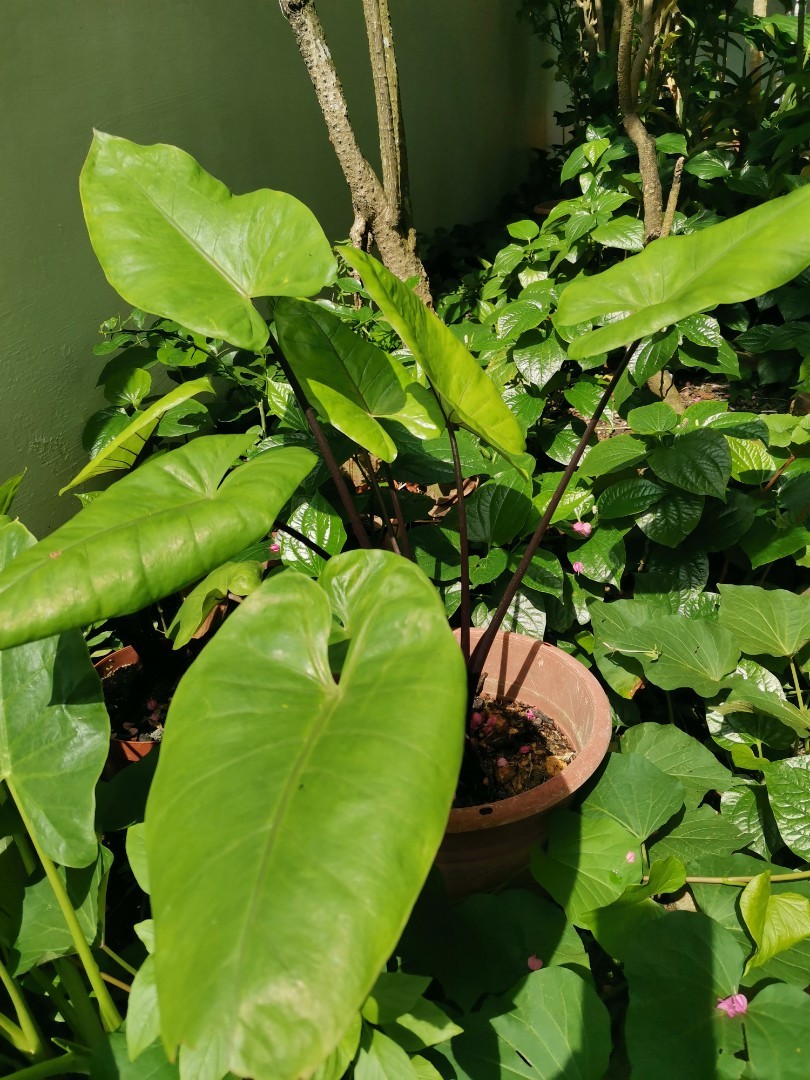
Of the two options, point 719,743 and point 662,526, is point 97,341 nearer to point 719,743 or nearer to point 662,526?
point 662,526

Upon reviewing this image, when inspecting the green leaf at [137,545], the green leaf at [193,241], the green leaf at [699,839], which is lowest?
the green leaf at [699,839]

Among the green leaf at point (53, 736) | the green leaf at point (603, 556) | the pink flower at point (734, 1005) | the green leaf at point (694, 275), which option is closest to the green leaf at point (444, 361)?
the green leaf at point (694, 275)

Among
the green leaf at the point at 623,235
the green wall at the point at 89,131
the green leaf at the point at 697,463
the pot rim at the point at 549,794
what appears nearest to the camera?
the pot rim at the point at 549,794

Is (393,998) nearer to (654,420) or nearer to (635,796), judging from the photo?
(635,796)

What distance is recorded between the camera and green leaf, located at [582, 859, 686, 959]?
107 cm

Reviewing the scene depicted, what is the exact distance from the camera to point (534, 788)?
46.5 inches

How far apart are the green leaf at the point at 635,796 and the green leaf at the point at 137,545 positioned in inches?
29.1

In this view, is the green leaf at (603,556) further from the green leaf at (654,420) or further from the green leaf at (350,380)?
the green leaf at (350,380)

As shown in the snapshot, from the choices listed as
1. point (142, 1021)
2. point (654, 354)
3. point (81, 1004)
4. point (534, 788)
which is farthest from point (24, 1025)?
point (654, 354)

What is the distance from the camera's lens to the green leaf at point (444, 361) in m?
0.88

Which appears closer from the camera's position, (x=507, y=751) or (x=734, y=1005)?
(x=734, y=1005)

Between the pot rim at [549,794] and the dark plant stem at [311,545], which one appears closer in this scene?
the pot rim at [549,794]

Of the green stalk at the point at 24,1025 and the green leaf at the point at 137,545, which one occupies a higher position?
the green leaf at the point at 137,545

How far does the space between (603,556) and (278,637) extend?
0.96m
